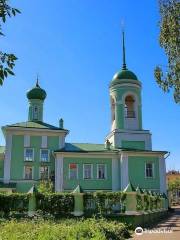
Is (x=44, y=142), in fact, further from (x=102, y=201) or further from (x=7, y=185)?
(x=102, y=201)

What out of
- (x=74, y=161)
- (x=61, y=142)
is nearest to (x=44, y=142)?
(x=61, y=142)

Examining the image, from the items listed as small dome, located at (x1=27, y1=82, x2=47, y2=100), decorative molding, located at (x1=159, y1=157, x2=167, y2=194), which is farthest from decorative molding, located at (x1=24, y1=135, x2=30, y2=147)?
decorative molding, located at (x1=159, y1=157, x2=167, y2=194)

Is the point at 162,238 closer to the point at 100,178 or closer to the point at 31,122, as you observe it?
the point at 100,178

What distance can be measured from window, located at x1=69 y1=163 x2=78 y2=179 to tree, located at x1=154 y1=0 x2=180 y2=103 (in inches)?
699

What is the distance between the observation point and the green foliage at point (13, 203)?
18.4 meters

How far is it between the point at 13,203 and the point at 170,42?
11.1 meters

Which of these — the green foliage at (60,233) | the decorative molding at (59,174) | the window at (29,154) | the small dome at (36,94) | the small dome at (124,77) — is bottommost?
the green foliage at (60,233)

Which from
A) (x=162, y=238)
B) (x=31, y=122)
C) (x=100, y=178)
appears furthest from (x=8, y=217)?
(x=31, y=122)

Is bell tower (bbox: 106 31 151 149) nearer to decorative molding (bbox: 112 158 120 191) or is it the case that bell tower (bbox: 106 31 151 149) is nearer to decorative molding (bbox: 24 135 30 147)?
decorative molding (bbox: 112 158 120 191)

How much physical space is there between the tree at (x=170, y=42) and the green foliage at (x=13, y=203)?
30.0 ft

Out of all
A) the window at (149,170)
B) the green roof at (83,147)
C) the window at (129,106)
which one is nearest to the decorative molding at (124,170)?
the green roof at (83,147)

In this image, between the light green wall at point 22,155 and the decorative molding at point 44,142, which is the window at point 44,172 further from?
the decorative molding at point 44,142

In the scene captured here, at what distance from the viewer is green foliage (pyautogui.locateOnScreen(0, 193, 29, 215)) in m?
18.4

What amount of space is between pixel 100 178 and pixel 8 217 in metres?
14.8
